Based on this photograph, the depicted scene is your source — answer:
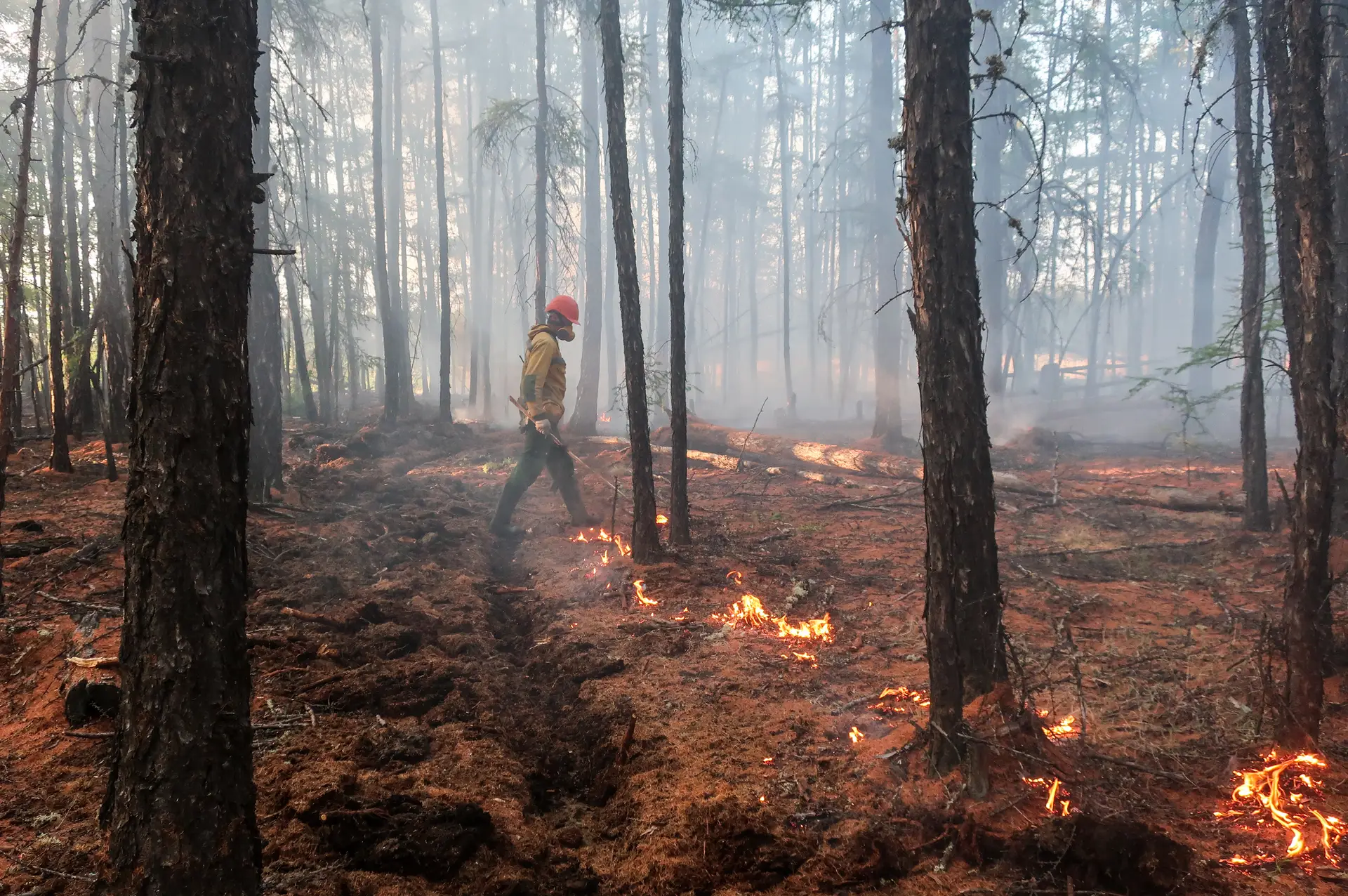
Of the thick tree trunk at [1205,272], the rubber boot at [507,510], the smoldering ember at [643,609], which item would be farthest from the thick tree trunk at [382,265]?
the thick tree trunk at [1205,272]

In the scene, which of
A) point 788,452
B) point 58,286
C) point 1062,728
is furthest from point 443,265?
point 1062,728

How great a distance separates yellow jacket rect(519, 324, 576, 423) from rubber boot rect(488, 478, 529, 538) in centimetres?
101

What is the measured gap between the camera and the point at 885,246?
65.6ft

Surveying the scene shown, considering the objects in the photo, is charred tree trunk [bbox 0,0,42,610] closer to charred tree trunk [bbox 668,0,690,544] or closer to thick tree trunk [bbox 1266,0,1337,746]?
charred tree trunk [bbox 668,0,690,544]

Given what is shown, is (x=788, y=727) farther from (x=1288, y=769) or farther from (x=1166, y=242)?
(x=1166, y=242)

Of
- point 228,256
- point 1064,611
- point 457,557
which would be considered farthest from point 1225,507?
point 228,256

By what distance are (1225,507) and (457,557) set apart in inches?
412

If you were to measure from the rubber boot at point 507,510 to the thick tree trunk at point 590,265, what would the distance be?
924 centimetres

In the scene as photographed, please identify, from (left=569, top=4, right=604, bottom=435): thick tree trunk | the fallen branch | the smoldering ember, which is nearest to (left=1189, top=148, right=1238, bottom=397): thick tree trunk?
the smoldering ember

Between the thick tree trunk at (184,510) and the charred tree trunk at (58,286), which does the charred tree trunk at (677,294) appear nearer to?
the charred tree trunk at (58,286)

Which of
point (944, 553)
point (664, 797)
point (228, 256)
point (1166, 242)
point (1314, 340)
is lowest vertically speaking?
point (664, 797)

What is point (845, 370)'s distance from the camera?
3159 centimetres

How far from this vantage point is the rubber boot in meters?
9.01

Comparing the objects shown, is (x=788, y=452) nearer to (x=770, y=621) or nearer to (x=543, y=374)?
(x=543, y=374)
